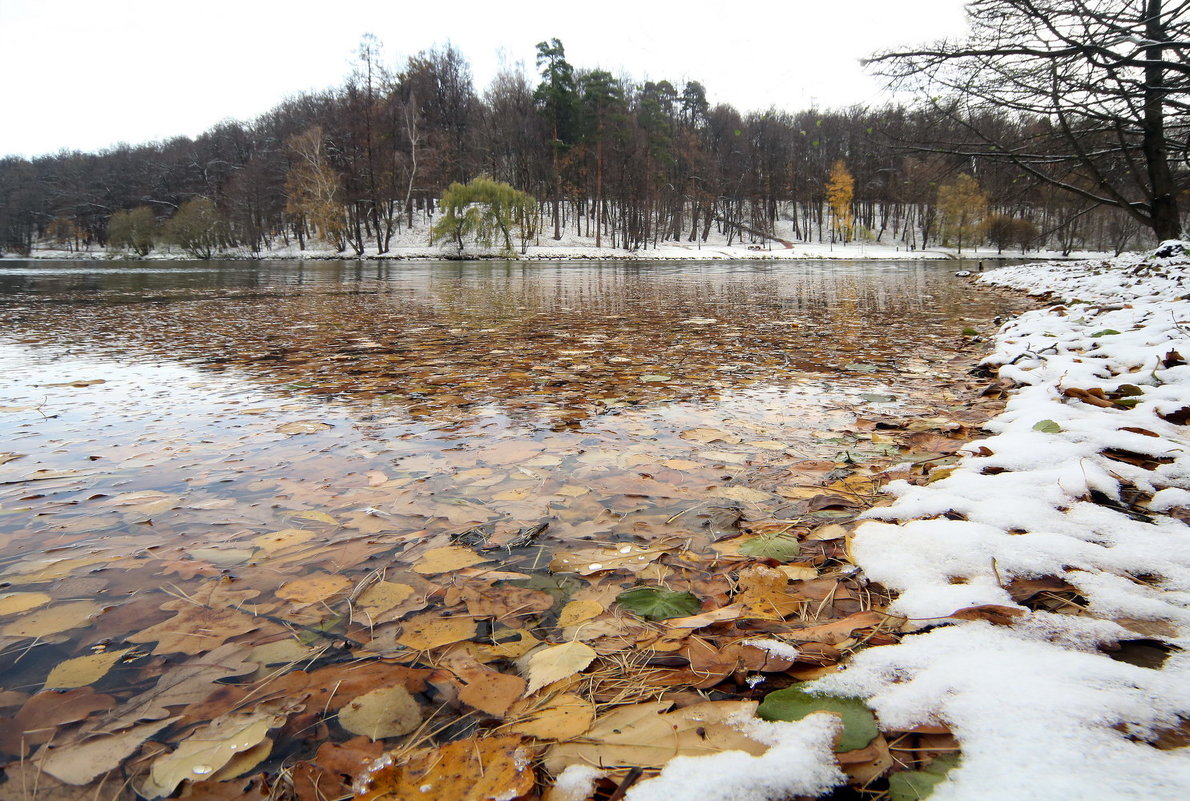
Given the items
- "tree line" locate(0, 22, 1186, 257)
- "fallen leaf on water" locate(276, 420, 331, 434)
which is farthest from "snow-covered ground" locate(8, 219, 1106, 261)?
"fallen leaf on water" locate(276, 420, 331, 434)

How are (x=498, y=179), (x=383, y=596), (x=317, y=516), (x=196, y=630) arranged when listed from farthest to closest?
(x=498, y=179)
(x=317, y=516)
(x=383, y=596)
(x=196, y=630)

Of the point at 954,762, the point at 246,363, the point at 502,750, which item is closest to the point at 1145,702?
the point at 954,762

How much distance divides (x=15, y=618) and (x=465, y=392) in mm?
2229

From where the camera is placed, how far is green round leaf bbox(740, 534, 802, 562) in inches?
56.7

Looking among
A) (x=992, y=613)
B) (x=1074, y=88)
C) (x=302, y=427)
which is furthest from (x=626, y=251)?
(x=992, y=613)

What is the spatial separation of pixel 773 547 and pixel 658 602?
15.7 inches

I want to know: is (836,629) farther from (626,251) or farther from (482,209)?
(626,251)

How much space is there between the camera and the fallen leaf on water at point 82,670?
102 centimetres

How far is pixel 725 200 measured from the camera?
63781mm

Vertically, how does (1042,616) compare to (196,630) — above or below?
above

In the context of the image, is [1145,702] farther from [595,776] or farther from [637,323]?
[637,323]

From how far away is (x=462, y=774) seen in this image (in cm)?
81

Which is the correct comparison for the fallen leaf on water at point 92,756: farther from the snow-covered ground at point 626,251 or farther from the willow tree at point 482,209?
the snow-covered ground at point 626,251

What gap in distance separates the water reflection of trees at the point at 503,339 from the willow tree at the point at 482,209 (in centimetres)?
2824
